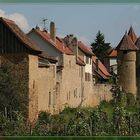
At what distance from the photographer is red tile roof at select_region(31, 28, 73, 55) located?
95.8 feet

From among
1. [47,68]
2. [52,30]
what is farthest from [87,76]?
[47,68]

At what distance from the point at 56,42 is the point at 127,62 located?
11938 millimetres

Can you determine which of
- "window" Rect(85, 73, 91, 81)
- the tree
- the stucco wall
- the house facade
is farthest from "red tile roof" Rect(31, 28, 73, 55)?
the tree

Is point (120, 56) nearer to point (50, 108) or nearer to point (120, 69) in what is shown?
point (120, 69)

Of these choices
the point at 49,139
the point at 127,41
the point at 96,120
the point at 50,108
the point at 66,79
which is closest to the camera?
the point at 49,139

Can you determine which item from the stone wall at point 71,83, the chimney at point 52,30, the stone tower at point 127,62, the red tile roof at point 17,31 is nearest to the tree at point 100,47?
the stone tower at point 127,62

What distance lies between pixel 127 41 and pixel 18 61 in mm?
21065

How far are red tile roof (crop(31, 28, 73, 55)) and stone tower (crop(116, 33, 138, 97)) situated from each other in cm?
912

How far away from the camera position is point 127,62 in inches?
1667

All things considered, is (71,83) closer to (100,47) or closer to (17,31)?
(17,31)

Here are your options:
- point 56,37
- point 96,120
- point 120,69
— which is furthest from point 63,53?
point 96,120

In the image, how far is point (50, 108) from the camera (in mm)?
24922

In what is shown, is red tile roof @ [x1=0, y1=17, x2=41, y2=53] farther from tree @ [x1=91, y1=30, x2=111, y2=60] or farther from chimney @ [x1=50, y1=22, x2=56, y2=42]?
tree @ [x1=91, y1=30, x2=111, y2=60]

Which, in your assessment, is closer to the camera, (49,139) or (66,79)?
(49,139)
